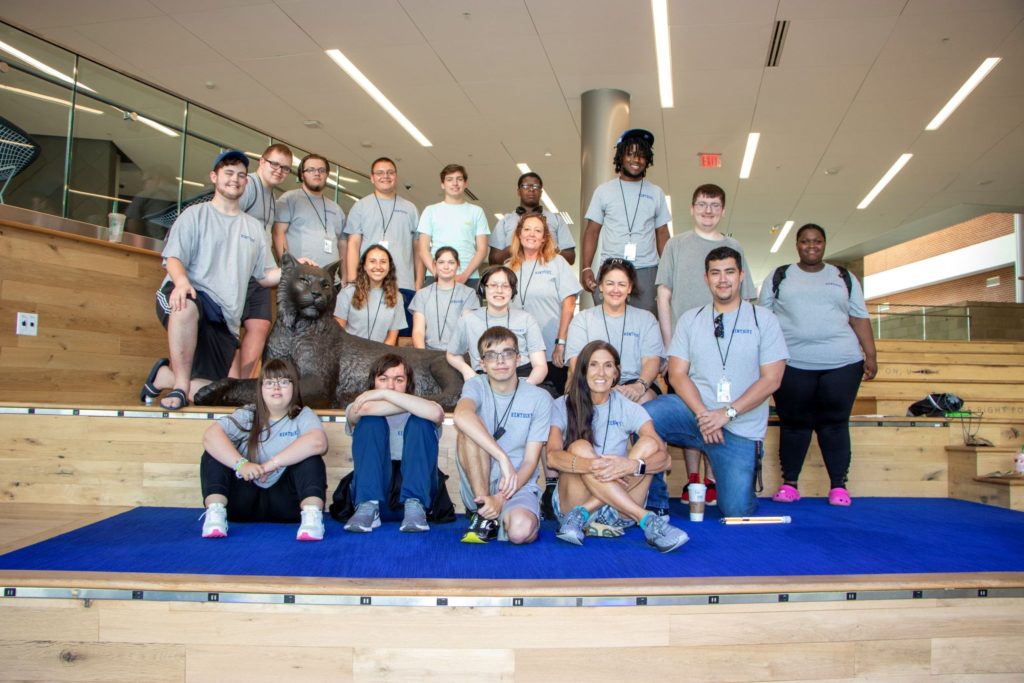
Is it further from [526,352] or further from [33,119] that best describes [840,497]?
[33,119]

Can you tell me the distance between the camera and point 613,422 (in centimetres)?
330

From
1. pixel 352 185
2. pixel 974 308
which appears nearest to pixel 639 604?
pixel 352 185

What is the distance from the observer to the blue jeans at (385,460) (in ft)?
10.6

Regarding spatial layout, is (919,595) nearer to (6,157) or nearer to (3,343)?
(3,343)

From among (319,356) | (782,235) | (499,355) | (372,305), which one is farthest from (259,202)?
(782,235)

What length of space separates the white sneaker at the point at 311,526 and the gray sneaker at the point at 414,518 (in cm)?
35

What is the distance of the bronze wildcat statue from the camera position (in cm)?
393

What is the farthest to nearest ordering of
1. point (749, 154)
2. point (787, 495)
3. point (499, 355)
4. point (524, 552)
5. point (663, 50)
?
point (749, 154), point (663, 50), point (787, 495), point (499, 355), point (524, 552)

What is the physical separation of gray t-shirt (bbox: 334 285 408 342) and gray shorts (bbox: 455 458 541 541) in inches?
60.7

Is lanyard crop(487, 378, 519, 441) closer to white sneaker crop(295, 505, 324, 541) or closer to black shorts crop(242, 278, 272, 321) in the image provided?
white sneaker crop(295, 505, 324, 541)

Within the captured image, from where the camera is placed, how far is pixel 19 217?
439 cm

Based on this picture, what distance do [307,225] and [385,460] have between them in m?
2.39

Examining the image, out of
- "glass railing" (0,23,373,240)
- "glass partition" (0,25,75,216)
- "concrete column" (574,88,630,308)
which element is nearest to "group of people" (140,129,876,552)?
"glass railing" (0,23,373,240)

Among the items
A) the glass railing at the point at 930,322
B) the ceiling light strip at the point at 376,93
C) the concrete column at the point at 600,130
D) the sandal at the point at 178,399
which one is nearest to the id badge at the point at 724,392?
the sandal at the point at 178,399
